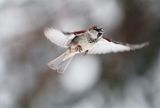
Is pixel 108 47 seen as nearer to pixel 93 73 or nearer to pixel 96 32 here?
pixel 96 32

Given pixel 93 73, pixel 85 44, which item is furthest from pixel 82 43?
pixel 93 73

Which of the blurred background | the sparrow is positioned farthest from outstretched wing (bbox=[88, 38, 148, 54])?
the blurred background

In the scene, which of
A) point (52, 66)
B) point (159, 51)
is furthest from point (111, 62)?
point (52, 66)

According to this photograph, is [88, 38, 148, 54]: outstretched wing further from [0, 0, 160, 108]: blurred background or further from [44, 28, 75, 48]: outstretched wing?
[0, 0, 160, 108]: blurred background

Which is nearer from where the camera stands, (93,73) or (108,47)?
(108,47)

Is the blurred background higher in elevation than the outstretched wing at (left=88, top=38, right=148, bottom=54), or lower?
lower

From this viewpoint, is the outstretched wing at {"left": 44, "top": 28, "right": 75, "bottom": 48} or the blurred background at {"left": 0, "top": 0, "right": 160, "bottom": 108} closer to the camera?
the outstretched wing at {"left": 44, "top": 28, "right": 75, "bottom": 48}

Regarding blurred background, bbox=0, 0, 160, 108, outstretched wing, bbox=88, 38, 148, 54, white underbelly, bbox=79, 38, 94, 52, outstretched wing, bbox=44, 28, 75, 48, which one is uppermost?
outstretched wing, bbox=44, 28, 75, 48

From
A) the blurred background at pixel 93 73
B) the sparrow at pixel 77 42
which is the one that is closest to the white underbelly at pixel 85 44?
the sparrow at pixel 77 42
